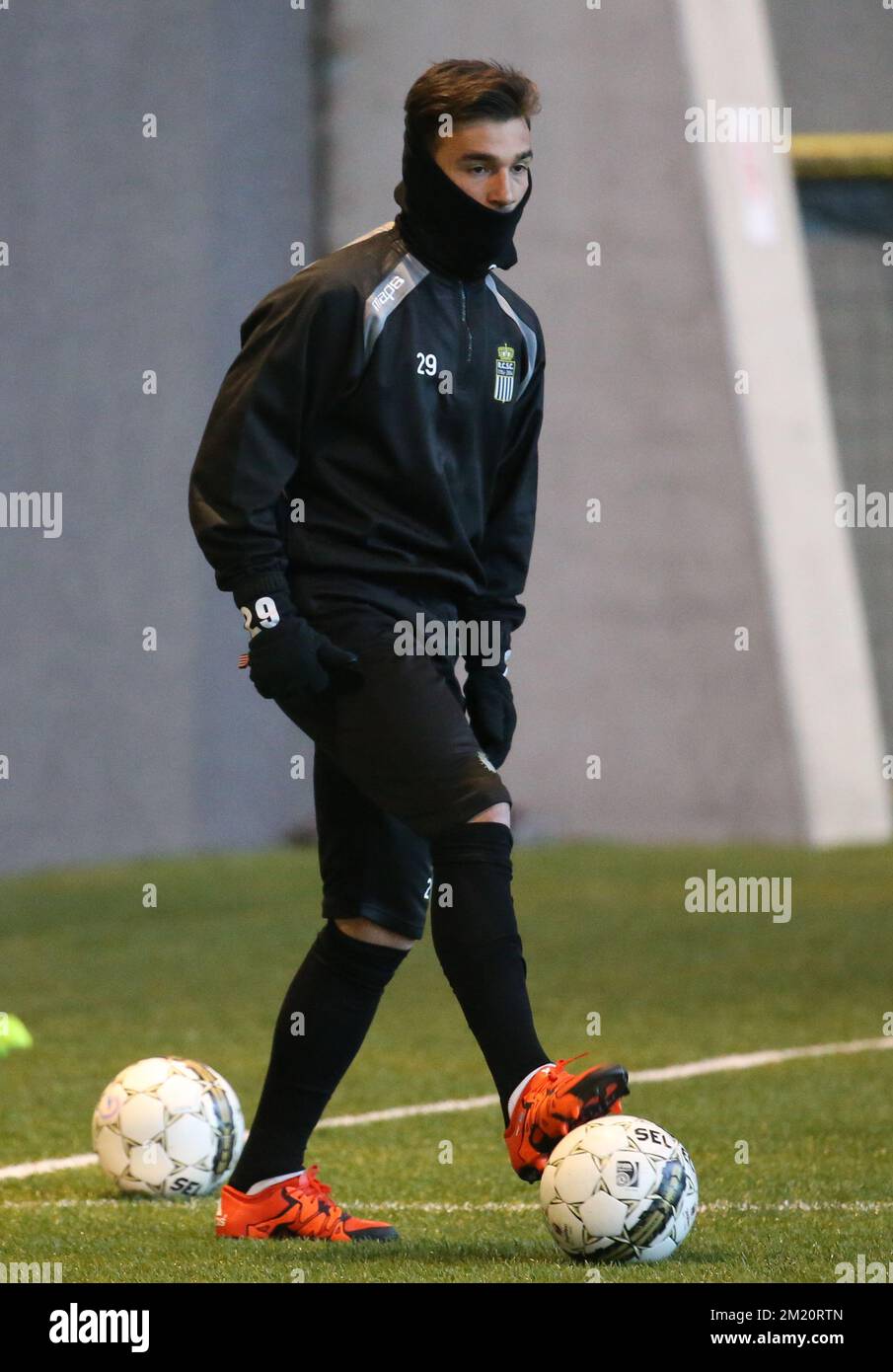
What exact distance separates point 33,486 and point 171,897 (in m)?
2.78

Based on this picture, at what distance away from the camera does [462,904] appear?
11.9 feet

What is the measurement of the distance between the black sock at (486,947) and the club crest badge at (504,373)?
0.81 meters

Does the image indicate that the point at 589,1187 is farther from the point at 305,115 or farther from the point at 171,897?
the point at 305,115

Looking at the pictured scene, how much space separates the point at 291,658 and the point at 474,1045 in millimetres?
3641

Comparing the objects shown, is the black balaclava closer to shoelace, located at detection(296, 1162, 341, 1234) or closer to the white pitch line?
shoelace, located at detection(296, 1162, 341, 1234)

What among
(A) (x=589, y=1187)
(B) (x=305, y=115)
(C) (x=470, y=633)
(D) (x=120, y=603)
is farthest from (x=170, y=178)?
(A) (x=589, y=1187)

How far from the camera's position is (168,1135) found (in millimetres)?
4555

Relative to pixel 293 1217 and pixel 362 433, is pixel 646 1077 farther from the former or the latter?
pixel 362 433

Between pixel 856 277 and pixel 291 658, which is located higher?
pixel 856 277

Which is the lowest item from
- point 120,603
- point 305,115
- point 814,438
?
point 120,603

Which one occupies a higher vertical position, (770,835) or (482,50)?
(482,50)

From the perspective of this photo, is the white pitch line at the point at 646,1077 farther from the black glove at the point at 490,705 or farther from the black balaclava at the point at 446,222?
the black balaclava at the point at 446,222
